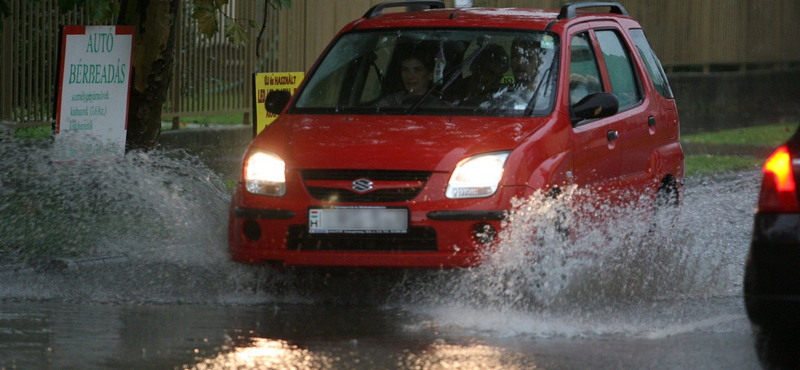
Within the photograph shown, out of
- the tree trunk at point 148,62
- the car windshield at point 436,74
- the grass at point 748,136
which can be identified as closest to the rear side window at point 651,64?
the car windshield at point 436,74

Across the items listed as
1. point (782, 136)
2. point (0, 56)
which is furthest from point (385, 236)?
point (782, 136)

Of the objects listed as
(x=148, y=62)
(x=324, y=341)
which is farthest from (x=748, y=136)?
(x=324, y=341)

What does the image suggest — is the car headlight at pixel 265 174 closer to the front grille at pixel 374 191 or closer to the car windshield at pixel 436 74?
the front grille at pixel 374 191

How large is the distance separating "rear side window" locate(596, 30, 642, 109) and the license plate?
229 centimetres

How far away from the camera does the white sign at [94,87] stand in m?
9.87

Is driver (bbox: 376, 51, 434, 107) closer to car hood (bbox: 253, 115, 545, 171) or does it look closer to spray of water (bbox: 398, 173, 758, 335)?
car hood (bbox: 253, 115, 545, 171)

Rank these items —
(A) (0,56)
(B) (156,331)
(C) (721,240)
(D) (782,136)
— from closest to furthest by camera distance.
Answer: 1. (B) (156,331)
2. (C) (721,240)
3. (A) (0,56)
4. (D) (782,136)

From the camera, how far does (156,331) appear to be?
6250mm

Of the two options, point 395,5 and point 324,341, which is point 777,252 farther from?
point 395,5

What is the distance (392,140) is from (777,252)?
A: 2.44m

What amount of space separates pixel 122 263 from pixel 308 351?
2731 millimetres

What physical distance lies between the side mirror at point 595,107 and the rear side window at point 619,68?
2.34 feet

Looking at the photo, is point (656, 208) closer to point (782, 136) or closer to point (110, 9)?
point (110, 9)

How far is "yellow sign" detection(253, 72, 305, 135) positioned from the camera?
1083 centimetres
